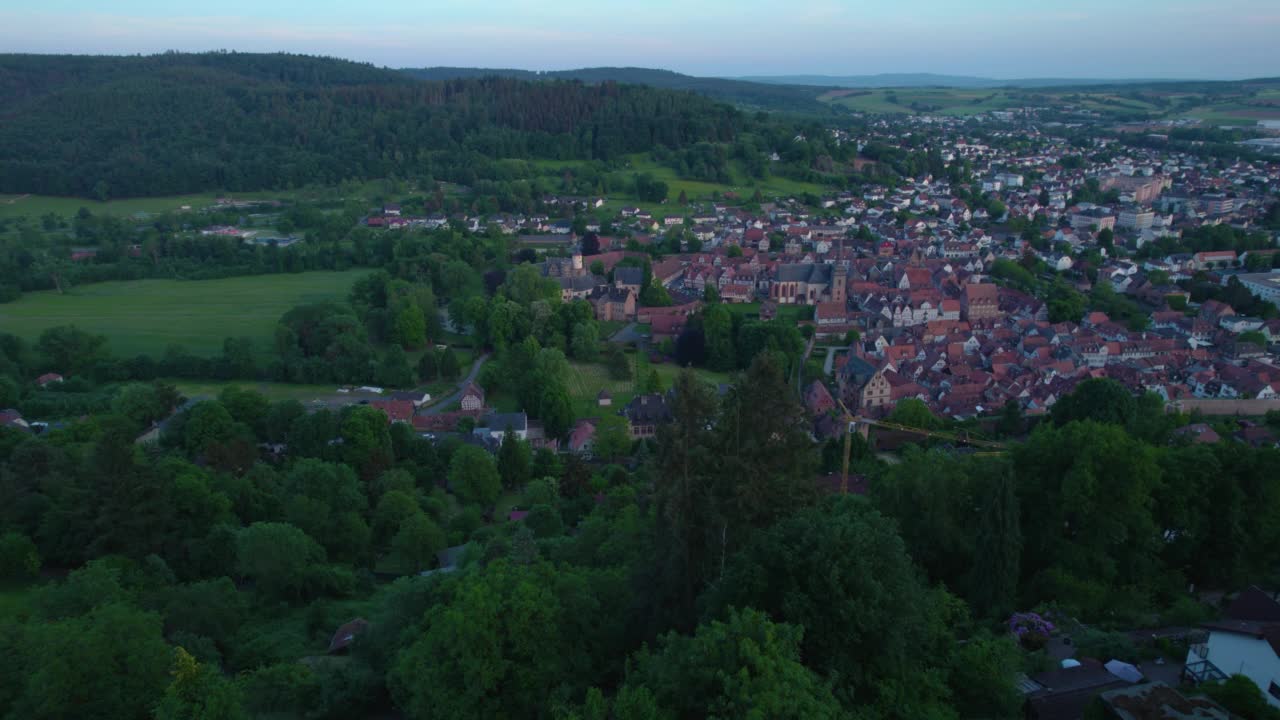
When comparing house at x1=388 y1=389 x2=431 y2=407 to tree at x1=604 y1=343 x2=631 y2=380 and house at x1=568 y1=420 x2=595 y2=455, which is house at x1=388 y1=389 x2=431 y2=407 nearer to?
house at x1=568 y1=420 x2=595 y2=455

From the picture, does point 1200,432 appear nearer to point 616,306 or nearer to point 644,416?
point 644,416

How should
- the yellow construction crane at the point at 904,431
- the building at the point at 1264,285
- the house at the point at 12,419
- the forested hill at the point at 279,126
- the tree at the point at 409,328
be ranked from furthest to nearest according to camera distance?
the forested hill at the point at 279,126 → the building at the point at 1264,285 → the tree at the point at 409,328 → the house at the point at 12,419 → the yellow construction crane at the point at 904,431

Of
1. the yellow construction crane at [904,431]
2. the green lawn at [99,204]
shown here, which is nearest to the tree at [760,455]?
the yellow construction crane at [904,431]

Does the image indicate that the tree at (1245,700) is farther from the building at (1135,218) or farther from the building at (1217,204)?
the building at (1217,204)

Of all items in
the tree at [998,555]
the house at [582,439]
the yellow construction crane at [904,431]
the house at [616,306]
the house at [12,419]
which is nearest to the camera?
the tree at [998,555]

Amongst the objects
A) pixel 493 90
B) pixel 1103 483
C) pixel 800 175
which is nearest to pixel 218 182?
pixel 493 90

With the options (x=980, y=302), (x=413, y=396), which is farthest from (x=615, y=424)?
(x=980, y=302)

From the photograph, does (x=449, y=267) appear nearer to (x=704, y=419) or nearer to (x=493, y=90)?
(x=704, y=419)

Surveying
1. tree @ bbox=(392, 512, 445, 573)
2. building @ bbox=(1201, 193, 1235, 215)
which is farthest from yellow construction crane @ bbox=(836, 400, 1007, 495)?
building @ bbox=(1201, 193, 1235, 215)
